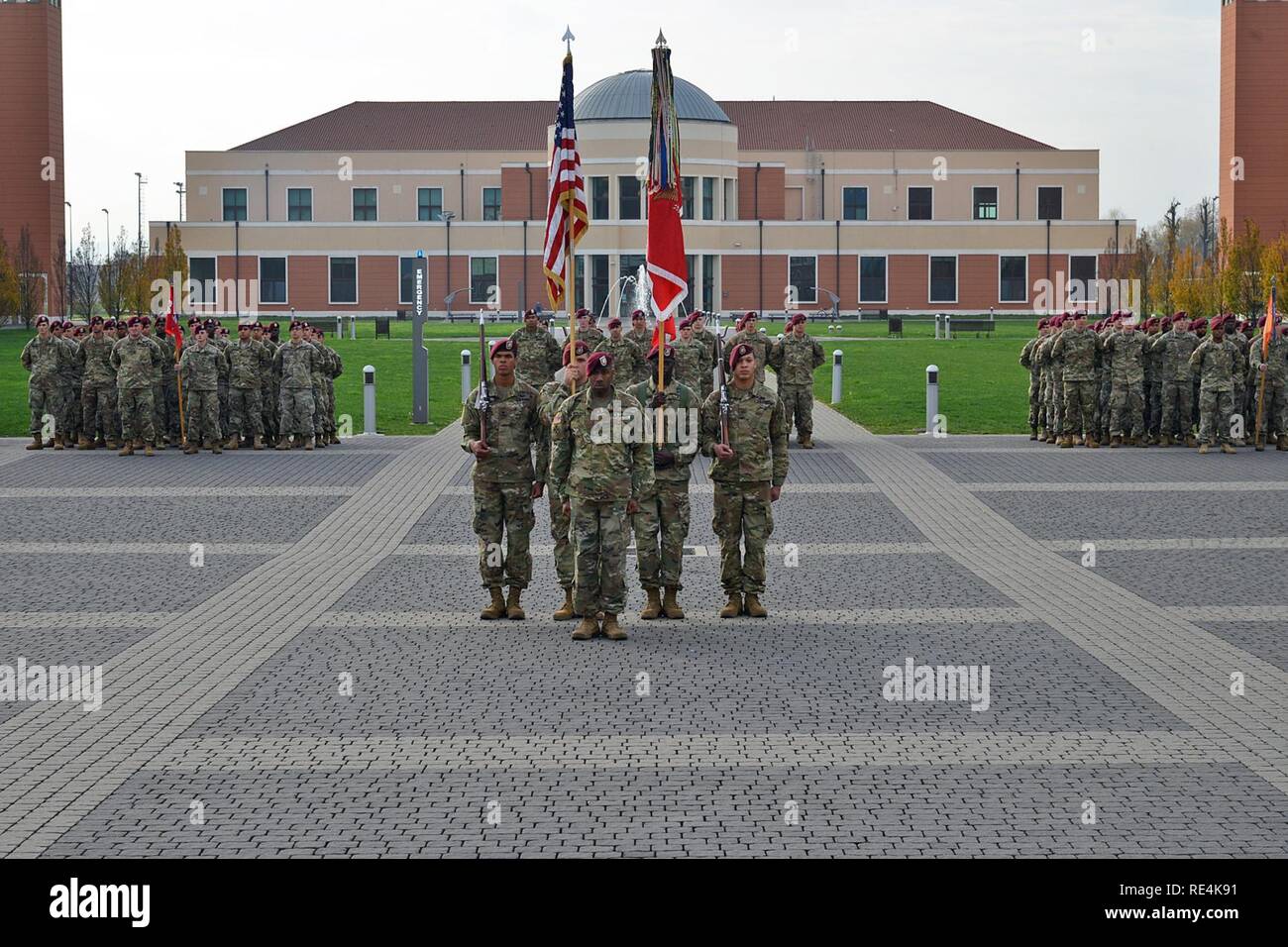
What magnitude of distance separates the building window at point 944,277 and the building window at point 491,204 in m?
24.1

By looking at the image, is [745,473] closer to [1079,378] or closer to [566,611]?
[566,611]

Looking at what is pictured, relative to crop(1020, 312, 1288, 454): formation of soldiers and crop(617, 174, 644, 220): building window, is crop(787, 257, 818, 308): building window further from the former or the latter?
crop(1020, 312, 1288, 454): formation of soldiers

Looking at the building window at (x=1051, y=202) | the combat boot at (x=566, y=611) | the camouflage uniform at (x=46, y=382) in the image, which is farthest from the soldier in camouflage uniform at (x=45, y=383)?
the building window at (x=1051, y=202)

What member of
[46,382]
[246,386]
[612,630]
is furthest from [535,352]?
[612,630]

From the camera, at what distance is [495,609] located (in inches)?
503

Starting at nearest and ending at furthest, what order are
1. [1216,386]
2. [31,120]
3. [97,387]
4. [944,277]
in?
1. [1216,386]
2. [97,387]
3. [31,120]
4. [944,277]

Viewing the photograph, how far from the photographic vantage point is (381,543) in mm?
16719

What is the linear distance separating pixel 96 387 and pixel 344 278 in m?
68.1

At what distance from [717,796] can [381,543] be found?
9.15 metres

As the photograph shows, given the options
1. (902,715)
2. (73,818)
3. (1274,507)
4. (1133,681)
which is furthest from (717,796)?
(1274,507)

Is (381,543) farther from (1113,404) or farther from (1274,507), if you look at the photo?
(1113,404)

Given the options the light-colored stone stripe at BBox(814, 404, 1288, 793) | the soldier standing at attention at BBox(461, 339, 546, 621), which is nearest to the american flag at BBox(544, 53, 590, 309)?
the soldier standing at attention at BBox(461, 339, 546, 621)

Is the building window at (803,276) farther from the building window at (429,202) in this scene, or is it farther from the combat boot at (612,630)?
the combat boot at (612,630)

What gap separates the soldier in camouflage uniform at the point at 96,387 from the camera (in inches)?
997
